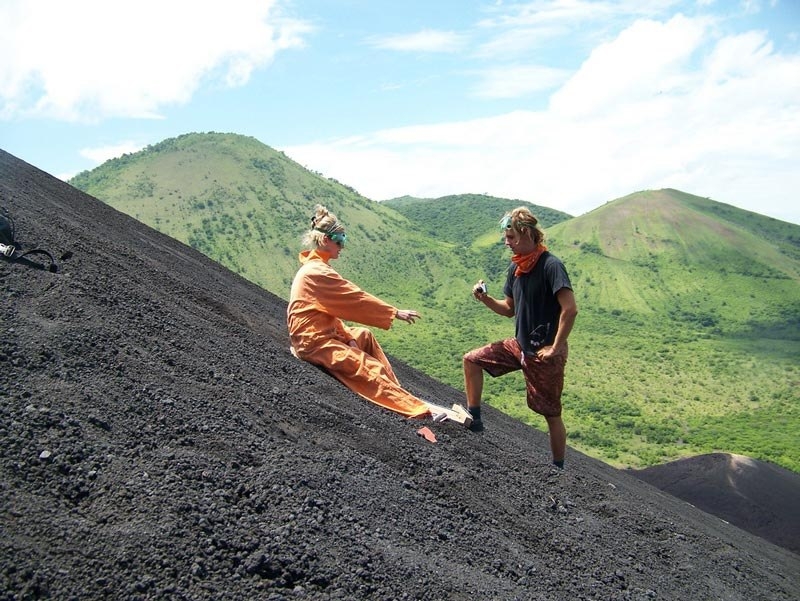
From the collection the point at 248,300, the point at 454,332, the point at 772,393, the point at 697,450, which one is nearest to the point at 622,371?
the point at 772,393

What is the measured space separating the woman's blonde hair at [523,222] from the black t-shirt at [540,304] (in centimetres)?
17

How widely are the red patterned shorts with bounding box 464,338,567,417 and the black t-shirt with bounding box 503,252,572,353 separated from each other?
0.14 metres

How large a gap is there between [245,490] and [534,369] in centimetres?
269

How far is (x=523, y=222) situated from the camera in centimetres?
514

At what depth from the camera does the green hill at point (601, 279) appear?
112 ft

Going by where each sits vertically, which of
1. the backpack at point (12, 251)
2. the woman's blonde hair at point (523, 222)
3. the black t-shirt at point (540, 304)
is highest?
the woman's blonde hair at point (523, 222)

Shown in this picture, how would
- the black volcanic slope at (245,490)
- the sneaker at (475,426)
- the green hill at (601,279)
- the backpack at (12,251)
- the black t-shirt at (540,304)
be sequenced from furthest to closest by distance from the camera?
the green hill at (601,279)
the sneaker at (475,426)
the black t-shirt at (540,304)
the backpack at (12,251)
the black volcanic slope at (245,490)

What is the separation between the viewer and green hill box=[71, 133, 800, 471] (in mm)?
34094

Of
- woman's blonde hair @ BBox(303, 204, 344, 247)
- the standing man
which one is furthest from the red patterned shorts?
woman's blonde hair @ BBox(303, 204, 344, 247)

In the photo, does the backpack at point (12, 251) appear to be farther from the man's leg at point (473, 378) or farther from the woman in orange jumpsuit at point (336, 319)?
the man's leg at point (473, 378)

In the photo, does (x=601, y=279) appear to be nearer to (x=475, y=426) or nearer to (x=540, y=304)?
(x=475, y=426)

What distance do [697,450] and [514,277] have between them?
25.3 m

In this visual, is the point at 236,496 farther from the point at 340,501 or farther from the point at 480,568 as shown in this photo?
the point at 480,568

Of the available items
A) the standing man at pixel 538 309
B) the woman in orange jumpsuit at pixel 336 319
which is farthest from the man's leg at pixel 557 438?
the woman in orange jumpsuit at pixel 336 319
